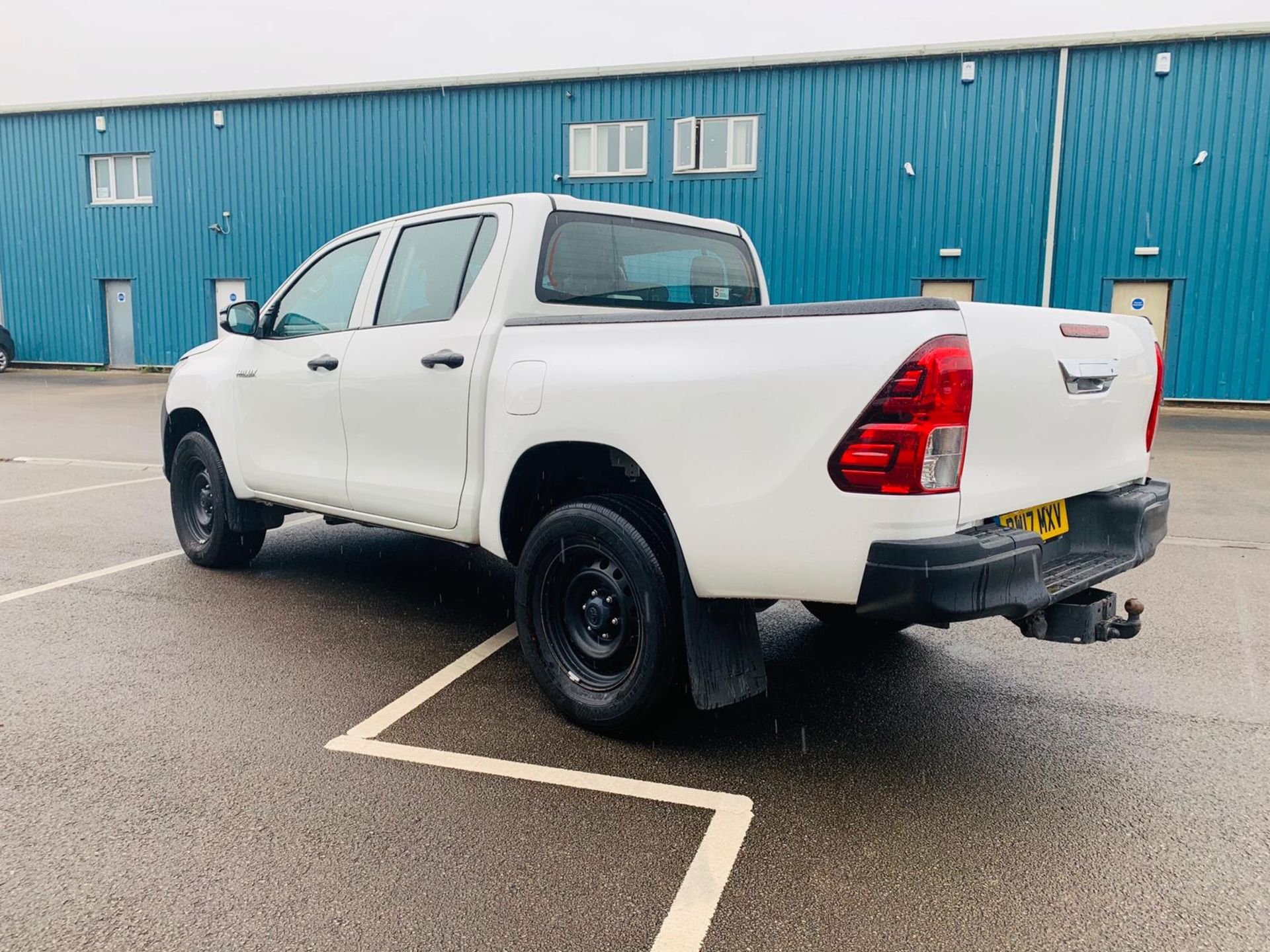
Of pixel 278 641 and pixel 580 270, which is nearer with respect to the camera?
pixel 580 270

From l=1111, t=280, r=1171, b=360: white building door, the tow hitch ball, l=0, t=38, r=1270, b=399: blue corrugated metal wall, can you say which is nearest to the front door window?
the tow hitch ball

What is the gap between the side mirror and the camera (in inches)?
211

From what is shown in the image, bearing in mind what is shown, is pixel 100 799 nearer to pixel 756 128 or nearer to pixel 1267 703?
pixel 1267 703

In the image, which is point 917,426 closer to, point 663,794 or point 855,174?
point 663,794

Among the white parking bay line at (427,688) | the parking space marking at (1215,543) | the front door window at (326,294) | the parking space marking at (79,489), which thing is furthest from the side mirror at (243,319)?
the parking space marking at (1215,543)

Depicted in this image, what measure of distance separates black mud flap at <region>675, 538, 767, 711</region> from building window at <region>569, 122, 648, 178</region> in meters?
18.0

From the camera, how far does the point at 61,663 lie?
423 cm

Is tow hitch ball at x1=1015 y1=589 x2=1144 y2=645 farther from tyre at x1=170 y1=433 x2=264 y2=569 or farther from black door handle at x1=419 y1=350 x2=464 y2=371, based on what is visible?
tyre at x1=170 y1=433 x2=264 y2=569

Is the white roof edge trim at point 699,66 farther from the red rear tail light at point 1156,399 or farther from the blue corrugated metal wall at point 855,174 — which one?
the red rear tail light at point 1156,399

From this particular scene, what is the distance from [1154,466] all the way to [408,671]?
30.1ft

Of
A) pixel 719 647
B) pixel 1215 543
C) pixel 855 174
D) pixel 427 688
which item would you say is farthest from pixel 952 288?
pixel 719 647

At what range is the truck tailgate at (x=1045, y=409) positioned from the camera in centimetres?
287

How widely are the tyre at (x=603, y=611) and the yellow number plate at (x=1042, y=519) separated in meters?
1.10

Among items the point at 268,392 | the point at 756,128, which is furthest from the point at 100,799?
the point at 756,128
